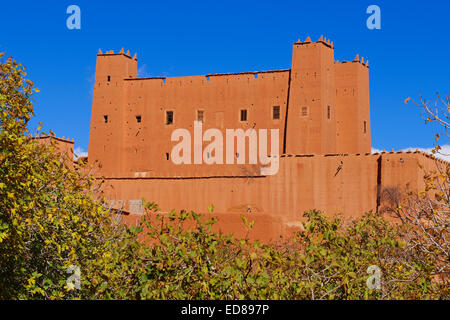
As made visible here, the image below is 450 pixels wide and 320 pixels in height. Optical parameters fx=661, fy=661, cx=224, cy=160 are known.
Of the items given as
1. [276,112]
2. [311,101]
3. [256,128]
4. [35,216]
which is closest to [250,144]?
[256,128]

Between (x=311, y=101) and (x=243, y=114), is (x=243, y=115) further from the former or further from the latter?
(x=311, y=101)

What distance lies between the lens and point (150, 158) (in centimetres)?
4456

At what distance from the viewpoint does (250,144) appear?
138ft

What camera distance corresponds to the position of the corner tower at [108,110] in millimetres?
45219

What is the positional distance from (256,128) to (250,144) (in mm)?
1121

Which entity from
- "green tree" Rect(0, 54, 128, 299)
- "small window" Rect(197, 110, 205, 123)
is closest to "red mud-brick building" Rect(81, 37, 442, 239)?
"small window" Rect(197, 110, 205, 123)

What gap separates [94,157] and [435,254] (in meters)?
37.7

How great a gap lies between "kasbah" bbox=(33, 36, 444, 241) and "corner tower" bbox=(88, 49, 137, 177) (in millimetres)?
69

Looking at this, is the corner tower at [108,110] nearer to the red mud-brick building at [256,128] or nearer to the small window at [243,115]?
the red mud-brick building at [256,128]

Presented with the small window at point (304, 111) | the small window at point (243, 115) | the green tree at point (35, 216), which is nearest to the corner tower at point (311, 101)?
the small window at point (304, 111)

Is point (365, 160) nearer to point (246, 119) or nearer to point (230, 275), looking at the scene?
point (246, 119)

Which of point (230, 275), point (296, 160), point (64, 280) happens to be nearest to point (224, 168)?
point (296, 160)

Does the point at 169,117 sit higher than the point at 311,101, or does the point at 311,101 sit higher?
the point at 311,101

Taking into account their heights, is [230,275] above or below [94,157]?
below
